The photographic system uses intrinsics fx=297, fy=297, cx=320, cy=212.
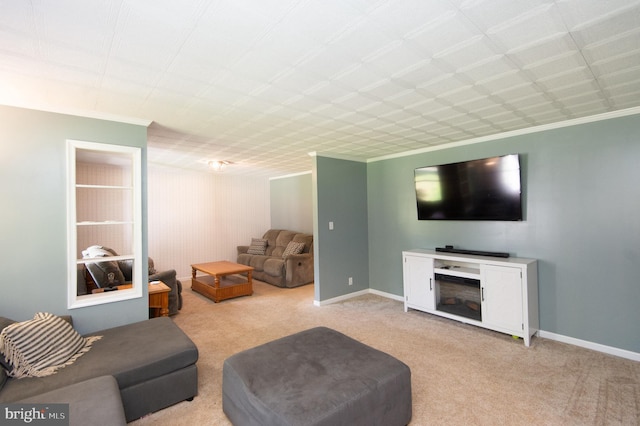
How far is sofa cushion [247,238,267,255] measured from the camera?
6.59 m

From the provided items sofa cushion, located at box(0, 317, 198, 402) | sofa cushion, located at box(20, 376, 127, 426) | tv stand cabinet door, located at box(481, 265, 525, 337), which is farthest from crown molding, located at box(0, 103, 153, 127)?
tv stand cabinet door, located at box(481, 265, 525, 337)

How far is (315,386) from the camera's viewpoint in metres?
1.69

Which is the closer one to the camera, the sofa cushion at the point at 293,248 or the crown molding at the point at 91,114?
the crown molding at the point at 91,114

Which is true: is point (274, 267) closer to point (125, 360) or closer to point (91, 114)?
point (125, 360)

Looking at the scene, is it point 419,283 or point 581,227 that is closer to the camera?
point 581,227

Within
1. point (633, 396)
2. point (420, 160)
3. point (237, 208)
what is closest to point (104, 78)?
point (420, 160)

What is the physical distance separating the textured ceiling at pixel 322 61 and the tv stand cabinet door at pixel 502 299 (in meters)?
1.60

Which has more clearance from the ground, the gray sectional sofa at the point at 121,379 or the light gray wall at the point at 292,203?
the light gray wall at the point at 292,203

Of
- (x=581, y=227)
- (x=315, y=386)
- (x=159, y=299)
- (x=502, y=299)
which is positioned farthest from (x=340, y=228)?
(x=315, y=386)

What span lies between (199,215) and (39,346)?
15.3 ft

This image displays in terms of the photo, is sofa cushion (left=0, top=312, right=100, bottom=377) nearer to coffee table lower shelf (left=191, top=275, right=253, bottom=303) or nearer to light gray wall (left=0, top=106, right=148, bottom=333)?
light gray wall (left=0, top=106, right=148, bottom=333)

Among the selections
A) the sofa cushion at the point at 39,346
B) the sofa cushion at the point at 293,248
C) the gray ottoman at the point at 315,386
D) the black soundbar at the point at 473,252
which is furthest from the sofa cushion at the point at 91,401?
the sofa cushion at the point at 293,248

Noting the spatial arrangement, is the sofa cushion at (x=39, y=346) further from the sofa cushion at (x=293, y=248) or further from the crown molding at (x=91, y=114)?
the sofa cushion at (x=293, y=248)

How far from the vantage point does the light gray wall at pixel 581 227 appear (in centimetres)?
276
